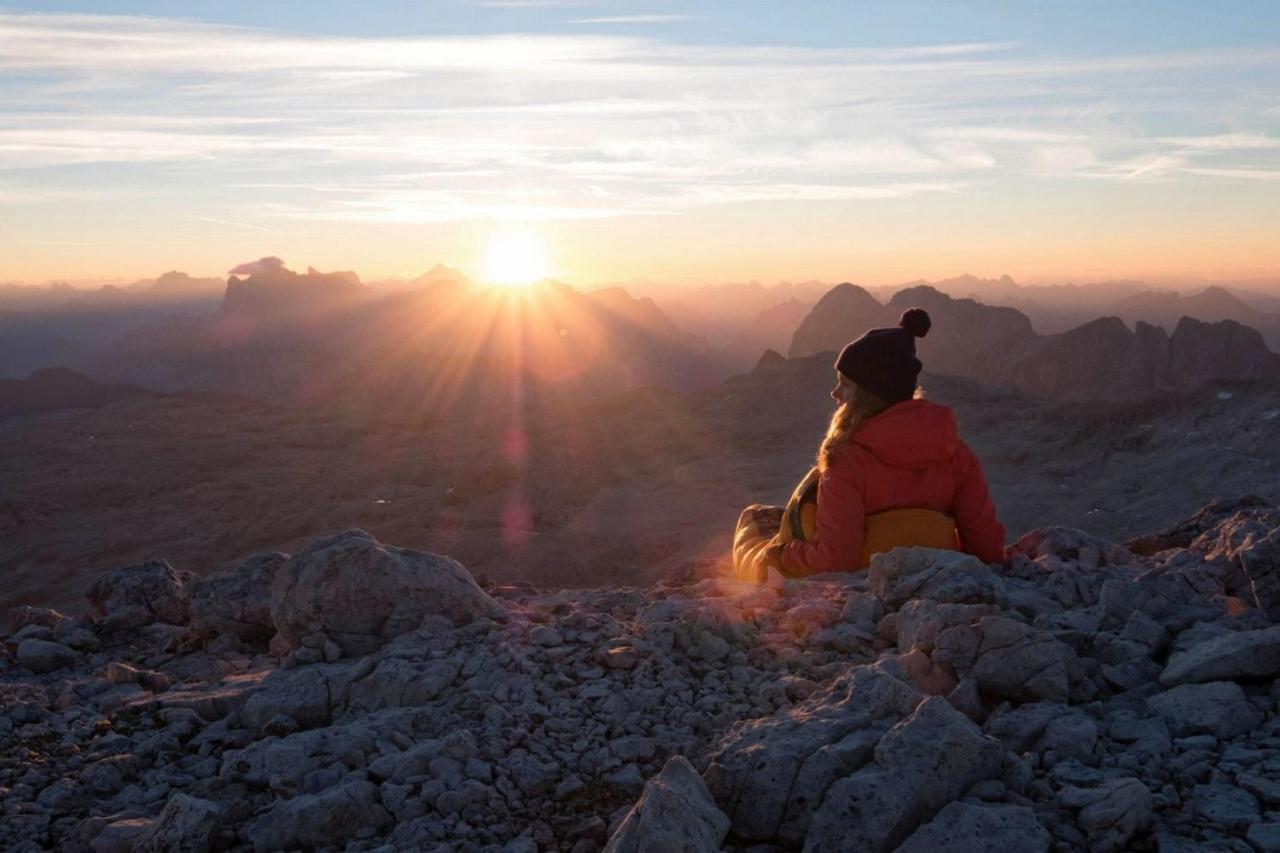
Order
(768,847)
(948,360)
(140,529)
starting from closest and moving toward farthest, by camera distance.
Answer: (768,847) < (140,529) < (948,360)

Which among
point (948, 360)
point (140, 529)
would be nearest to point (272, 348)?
point (948, 360)

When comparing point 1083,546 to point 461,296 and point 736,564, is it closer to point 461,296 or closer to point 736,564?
Answer: point 736,564

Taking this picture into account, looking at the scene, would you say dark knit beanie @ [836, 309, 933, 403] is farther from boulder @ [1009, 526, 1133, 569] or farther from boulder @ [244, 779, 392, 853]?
boulder @ [244, 779, 392, 853]

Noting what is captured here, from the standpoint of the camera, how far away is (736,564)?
18.1 ft

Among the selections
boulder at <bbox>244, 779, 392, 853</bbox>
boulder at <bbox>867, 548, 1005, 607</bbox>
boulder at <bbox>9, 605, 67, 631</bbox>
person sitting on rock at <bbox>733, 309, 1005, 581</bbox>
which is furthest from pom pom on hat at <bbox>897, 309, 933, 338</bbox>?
boulder at <bbox>9, 605, 67, 631</bbox>

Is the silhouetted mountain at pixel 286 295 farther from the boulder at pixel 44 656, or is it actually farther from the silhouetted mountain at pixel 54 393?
the boulder at pixel 44 656

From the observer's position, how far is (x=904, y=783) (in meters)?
2.33

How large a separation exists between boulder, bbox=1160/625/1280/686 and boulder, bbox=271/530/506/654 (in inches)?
105

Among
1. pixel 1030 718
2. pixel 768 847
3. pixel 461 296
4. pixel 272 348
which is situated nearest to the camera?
pixel 768 847

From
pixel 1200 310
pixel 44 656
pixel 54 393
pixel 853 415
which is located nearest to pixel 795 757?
pixel 853 415

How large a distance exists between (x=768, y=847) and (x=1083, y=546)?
3.36 meters

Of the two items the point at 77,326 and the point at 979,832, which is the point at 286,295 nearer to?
the point at 77,326

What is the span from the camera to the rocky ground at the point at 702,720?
7.83ft

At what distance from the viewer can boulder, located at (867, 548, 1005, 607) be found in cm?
371
